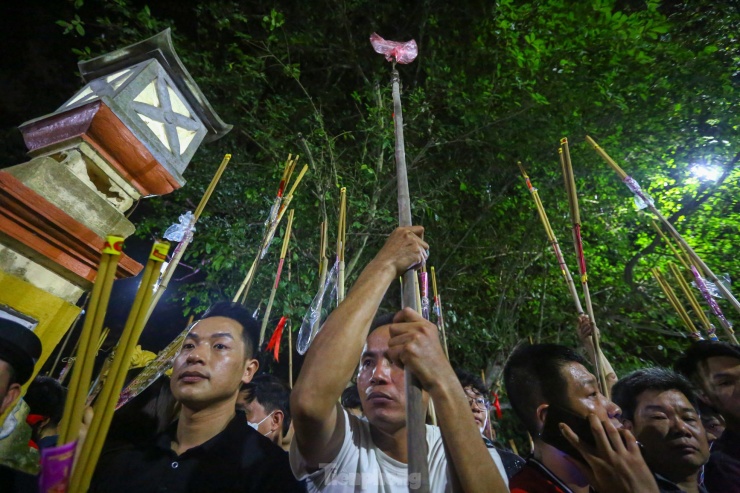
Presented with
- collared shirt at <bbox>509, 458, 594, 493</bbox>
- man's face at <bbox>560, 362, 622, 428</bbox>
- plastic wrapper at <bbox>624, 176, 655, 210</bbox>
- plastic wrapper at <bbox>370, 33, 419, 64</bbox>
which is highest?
plastic wrapper at <bbox>624, 176, 655, 210</bbox>

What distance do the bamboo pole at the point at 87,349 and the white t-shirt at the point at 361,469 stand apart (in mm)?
912

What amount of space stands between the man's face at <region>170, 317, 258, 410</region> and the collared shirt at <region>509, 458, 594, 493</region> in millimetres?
1696

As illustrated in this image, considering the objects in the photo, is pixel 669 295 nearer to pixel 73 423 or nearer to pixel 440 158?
pixel 440 158

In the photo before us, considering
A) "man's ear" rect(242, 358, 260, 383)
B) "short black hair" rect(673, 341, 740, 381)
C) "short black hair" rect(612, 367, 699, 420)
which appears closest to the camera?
"man's ear" rect(242, 358, 260, 383)

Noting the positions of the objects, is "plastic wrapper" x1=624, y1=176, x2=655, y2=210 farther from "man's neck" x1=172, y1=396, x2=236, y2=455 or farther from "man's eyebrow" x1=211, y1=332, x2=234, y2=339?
"man's neck" x1=172, y1=396, x2=236, y2=455

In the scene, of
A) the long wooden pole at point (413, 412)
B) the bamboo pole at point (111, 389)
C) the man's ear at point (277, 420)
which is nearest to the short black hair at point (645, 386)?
the long wooden pole at point (413, 412)

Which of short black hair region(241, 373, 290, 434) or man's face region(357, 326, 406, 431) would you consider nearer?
man's face region(357, 326, 406, 431)

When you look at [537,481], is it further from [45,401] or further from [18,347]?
[45,401]

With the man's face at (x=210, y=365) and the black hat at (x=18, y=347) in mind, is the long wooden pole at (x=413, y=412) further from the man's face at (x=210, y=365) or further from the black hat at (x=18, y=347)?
the black hat at (x=18, y=347)

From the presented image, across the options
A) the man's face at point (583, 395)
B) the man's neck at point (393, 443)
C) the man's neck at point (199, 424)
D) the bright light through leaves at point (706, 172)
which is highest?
the bright light through leaves at point (706, 172)

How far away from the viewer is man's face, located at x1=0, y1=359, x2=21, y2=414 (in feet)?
6.01

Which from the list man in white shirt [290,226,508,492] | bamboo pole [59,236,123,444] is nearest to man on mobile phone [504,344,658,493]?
man in white shirt [290,226,508,492]

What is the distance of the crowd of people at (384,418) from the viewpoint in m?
1.36

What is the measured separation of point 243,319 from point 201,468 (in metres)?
0.93
